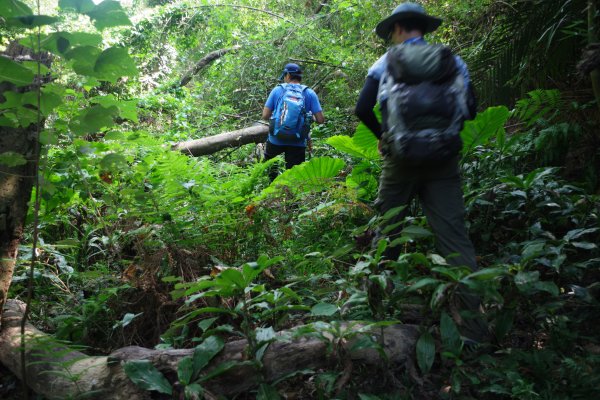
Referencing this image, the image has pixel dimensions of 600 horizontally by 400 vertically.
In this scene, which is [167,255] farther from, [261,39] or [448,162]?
[261,39]

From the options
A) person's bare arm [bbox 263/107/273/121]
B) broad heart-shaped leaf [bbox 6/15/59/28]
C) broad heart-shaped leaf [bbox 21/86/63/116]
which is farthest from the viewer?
person's bare arm [bbox 263/107/273/121]

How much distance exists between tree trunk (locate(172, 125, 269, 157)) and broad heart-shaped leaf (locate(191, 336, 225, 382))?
562 cm

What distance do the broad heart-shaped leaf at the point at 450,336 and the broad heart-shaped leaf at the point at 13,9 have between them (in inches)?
95.2

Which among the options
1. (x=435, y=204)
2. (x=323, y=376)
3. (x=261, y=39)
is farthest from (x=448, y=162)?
(x=261, y=39)

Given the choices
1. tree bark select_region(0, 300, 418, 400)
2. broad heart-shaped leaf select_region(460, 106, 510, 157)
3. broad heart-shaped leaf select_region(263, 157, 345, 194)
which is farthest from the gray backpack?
broad heart-shaped leaf select_region(263, 157, 345, 194)

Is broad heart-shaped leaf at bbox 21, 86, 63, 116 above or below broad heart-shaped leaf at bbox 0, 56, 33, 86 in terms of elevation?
below

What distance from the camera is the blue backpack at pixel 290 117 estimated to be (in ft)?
21.0

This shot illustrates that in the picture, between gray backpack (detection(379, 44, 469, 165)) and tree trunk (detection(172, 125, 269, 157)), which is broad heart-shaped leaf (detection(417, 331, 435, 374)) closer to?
gray backpack (detection(379, 44, 469, 165))

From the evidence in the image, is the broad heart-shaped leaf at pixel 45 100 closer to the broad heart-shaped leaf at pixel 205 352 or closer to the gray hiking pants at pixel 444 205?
the broad heart-shaped leaf at pixel 205 352

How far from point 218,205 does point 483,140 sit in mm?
2492

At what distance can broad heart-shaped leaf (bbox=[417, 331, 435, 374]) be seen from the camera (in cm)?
249

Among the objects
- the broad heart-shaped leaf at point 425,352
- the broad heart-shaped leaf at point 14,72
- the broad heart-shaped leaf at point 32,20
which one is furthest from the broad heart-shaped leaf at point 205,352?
the broad heart-shaped leaf at point 32,20

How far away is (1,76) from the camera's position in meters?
2.19

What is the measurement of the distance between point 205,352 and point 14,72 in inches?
61.3
